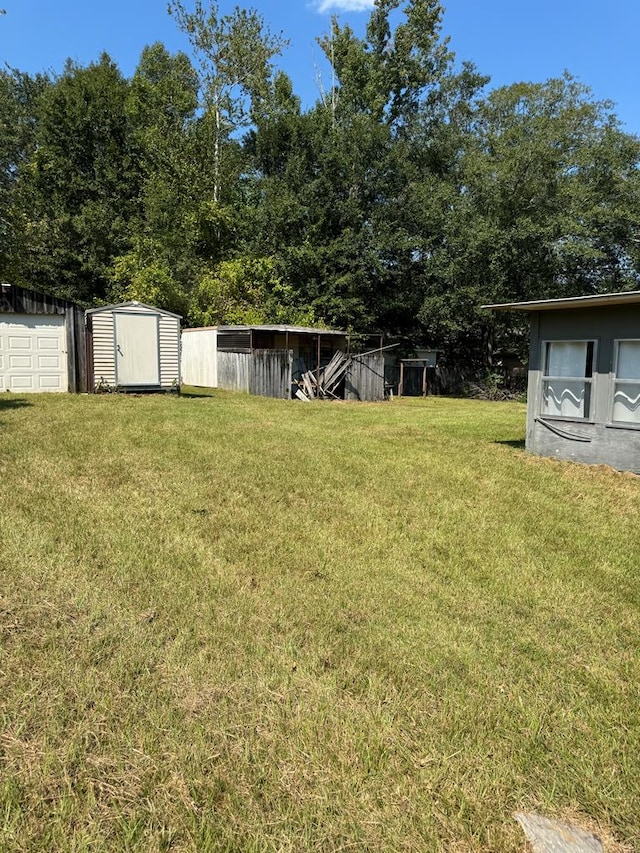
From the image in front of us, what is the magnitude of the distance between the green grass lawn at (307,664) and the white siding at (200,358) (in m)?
13.7

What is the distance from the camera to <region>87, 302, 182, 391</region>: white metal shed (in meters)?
14.1

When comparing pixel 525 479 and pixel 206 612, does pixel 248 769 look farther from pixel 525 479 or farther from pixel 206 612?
pixel 525 479

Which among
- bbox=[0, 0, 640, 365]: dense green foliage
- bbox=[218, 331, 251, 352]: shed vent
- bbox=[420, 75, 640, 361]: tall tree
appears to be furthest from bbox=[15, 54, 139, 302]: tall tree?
bbox=[420, 75, 640, 361]: tall tree

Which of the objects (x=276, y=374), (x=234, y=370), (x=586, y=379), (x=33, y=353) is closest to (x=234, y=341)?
(x=234, y=370)

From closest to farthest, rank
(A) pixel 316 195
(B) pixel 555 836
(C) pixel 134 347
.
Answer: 1. (B) pixel 555 836
2. (C) pixel 134 347
3. (A) pixel 316 195

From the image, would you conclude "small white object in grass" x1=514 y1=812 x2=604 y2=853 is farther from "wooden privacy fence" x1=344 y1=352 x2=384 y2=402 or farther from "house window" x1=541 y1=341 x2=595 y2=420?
"wooden privacy fence" x1=344 y1=352 x2=384 y2=402

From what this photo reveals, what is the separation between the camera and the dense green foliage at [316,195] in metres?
A: 23.0

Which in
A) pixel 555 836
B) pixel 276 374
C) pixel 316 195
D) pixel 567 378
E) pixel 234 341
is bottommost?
pixel 555 836

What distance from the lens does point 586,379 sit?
8.09m

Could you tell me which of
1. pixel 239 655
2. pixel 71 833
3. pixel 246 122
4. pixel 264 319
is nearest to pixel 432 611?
pixel 239 655

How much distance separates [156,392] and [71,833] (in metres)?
13.9

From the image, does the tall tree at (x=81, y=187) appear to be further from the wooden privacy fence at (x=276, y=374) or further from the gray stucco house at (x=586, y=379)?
the gray stucco house at (x=586, y=379)

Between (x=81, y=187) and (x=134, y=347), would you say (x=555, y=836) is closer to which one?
(x=134, y=347)

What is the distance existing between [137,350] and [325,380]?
638cm
